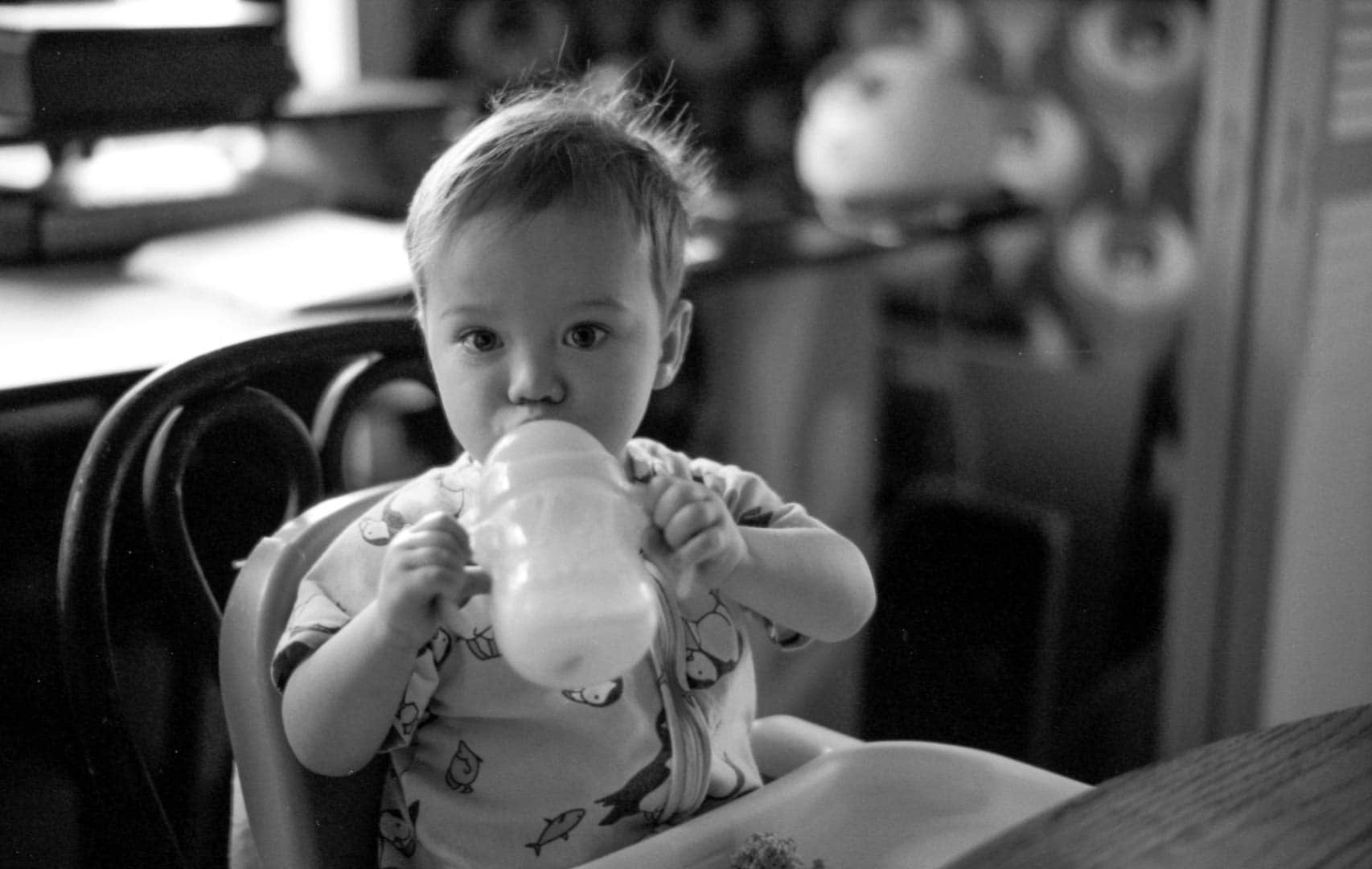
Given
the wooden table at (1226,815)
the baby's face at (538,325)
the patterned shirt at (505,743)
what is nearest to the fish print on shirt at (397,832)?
the patterned shirt at (505,743)

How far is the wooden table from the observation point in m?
0.55

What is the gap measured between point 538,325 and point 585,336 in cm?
3

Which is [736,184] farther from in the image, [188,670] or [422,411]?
[188,670]

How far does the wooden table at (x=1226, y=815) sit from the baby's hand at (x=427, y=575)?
0.71 ft

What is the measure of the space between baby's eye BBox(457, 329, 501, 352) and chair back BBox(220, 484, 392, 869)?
0.15m

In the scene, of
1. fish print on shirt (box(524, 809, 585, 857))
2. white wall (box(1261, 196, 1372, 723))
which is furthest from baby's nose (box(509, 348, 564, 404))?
white wall (box(1261, 196, 1372, 723))

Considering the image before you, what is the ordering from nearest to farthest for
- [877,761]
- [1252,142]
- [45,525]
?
[877,761] < [45,525] < [1252,142]

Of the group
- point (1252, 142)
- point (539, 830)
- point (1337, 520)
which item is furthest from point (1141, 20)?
point (539, 830)

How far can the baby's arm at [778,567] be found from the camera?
0.60 metres

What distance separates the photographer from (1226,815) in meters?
0.58

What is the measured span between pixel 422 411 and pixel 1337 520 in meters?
1.16

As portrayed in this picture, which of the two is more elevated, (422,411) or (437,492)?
(437,492)

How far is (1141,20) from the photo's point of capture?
90.3 inches

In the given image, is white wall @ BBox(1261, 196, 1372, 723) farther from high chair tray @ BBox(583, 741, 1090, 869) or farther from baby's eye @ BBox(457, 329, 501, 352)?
baby's eye @ BBox(457, 329, 501, 352)
